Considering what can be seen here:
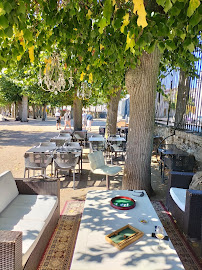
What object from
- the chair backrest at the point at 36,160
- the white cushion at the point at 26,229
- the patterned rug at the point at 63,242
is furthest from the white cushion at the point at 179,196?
the chair backrest at the point at 36,160

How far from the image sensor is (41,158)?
5.43 m

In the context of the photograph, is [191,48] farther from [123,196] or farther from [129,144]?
[129,144]

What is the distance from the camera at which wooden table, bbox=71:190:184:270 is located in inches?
81.1

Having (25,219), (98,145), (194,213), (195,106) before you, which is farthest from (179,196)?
(98,145)

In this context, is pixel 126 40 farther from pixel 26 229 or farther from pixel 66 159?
pixel 66 159

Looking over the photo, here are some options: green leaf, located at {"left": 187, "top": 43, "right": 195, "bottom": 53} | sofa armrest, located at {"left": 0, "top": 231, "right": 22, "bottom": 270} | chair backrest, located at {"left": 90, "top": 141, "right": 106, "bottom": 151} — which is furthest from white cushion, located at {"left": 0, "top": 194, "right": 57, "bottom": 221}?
chair backrest, located at {"left": 90, "top": 141, "right": 106, "bottom": 151}

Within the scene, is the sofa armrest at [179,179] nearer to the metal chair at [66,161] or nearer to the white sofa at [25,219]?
the white sofa at [25,219]

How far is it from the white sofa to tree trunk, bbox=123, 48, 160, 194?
189 cm

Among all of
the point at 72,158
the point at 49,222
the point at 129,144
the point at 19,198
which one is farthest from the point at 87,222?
the point at 72,158

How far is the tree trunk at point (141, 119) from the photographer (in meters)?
4.50

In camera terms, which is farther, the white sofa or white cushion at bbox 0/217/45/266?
white cushion at bbox 0/217/45/266

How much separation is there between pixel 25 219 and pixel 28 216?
0.08 m

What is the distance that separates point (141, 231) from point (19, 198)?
6.76 ft

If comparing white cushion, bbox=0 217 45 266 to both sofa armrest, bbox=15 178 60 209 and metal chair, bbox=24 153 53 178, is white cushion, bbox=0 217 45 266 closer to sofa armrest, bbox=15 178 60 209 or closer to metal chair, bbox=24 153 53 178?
sofa armrest, bbox=15 178 60 209
